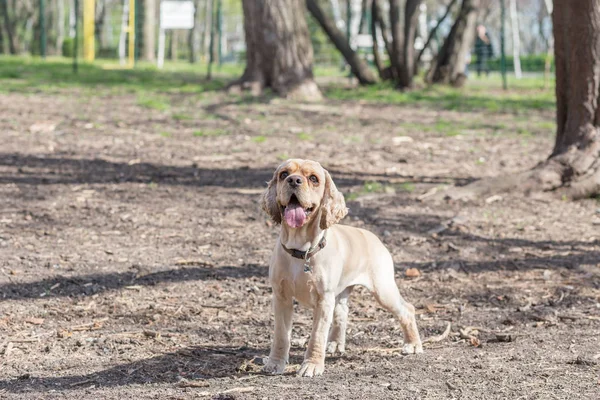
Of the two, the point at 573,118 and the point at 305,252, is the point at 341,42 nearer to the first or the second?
the point at 573,118

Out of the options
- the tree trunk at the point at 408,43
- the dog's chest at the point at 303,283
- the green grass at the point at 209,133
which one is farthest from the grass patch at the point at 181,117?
the dog's chest at the point at 303,283

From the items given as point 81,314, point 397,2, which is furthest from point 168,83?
point 81,314

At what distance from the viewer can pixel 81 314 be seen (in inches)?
231

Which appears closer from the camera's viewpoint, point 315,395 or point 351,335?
point 315,395

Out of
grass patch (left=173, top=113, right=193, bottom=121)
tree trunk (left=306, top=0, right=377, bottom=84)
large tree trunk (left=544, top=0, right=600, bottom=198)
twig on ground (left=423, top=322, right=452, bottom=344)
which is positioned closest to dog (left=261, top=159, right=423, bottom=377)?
twig on ground (left=423, top=322, right=452, bottom=344)

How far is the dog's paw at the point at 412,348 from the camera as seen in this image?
207 inches

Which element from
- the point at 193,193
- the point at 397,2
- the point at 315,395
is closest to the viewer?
the point at 315,395

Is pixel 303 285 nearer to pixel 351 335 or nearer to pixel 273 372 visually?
pixel 273 372

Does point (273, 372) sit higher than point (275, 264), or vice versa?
point (275, 264)

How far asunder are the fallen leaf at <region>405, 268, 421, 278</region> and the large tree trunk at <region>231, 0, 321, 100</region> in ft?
27.4

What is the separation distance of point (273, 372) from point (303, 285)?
0.50 meters

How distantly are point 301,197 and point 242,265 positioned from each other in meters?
2.65

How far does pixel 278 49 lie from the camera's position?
1505cm

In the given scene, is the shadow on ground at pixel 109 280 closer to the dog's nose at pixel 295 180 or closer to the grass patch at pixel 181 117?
the dog's nose at pixel 295 180
